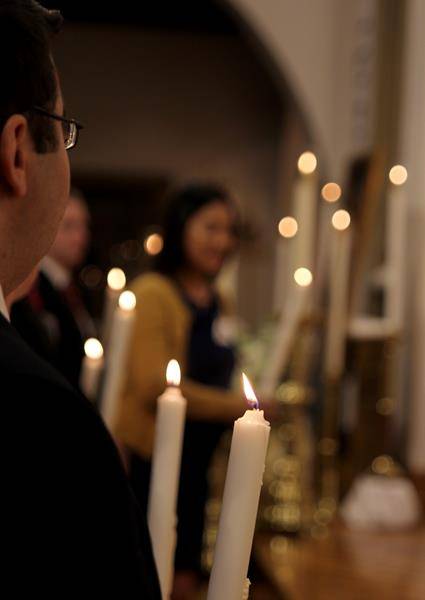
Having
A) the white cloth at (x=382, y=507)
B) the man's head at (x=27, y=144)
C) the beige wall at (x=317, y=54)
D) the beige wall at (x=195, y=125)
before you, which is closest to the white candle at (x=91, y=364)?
the man's head at (x=27, y=144)

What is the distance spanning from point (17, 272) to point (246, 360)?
4.13m

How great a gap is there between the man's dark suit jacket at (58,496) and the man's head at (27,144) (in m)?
0.17

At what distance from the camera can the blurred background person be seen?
1987 mm

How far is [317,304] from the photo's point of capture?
6.94m

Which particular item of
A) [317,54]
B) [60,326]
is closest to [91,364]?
[60,326]

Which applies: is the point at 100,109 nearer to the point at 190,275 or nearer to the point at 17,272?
the point at 190,275

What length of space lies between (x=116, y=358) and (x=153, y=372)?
1088mm

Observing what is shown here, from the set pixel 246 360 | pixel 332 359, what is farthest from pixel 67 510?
pixel 246 360

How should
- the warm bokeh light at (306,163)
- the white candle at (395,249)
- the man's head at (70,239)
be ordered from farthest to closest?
the white candle at (395,249) < the man's head at (70,239) < the warm bokeh light at (306,163)

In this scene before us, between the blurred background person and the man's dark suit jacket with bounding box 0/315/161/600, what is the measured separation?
1.59 ft

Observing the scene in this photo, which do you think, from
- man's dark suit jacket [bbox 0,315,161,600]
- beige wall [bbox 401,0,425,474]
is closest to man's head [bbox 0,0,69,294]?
man's dark suit jacket [bbox 0,315,161,600]

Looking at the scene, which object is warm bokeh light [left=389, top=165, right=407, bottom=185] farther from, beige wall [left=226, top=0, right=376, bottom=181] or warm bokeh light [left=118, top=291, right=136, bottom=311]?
beige wall [left=226, top=0, right=376, bottom=181]

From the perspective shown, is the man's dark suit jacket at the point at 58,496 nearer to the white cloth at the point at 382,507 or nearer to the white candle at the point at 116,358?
the white candle at the point at 116,358

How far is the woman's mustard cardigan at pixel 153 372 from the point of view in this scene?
10.7ft
